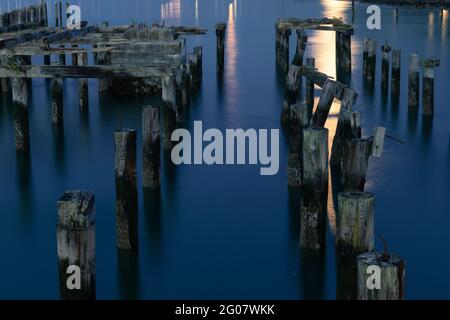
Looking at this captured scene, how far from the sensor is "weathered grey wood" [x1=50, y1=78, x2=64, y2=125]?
23.0 meters

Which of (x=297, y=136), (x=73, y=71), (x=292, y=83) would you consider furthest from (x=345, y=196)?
(x=292, y=83)

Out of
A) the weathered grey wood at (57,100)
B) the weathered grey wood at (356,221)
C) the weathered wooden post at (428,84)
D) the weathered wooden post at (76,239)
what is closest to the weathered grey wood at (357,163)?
the weathered grey wood at (356,221)

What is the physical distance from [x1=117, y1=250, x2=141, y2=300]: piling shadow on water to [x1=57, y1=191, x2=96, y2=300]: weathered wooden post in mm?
2655

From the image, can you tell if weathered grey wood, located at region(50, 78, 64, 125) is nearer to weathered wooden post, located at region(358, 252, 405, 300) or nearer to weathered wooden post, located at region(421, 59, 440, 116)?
weathered wooden post, located at region(421, 59, 440, 116)

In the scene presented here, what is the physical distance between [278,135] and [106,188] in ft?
20.5

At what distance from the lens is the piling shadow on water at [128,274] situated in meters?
13.2

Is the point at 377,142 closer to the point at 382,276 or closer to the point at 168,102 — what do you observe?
the point at 168,102

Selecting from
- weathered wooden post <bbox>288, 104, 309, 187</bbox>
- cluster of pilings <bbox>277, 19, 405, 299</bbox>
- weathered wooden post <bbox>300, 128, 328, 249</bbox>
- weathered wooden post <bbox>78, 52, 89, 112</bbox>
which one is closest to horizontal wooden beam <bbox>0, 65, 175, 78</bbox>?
cluster of pilings <bbox>277, 19, 405, 299</bbox>

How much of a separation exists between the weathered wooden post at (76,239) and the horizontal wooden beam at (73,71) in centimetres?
942

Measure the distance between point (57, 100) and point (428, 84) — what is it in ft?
31.7

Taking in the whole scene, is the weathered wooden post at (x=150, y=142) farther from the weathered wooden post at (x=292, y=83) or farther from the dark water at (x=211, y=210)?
the weathered wooden post at (x=292, y=83)
